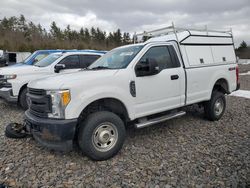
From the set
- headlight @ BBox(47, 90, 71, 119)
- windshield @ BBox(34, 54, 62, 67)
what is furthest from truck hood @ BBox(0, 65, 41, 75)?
headlight @ BBox(47, 90, 71, 119)

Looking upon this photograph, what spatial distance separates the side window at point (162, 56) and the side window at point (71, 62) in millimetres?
3999

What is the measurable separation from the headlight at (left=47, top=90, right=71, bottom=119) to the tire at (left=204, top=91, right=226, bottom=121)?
148 inches

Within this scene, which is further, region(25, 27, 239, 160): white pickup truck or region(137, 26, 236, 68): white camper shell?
region(137, 26, 236, 68): white camper shell

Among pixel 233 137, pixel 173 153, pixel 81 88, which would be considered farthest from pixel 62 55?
pixel 233 137

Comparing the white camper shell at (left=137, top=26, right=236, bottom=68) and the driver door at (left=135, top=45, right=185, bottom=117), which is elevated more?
the white camper shell at (left=137, top=26, right=236, bottom=68)

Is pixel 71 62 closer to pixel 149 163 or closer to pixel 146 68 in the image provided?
pixel 146 68

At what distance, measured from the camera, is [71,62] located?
756cm

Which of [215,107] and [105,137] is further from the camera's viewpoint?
[215,107]

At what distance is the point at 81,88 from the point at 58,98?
371 millimetres

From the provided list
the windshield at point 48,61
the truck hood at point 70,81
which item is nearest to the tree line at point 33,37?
the windshield at point 48,61

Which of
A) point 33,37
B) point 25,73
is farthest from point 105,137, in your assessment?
point 33,37

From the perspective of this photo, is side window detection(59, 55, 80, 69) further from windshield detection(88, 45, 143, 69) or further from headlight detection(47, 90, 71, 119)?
headlight detection(47, 90, 71, 119)

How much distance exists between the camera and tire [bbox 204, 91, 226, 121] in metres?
5.43

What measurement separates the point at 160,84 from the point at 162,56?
26.9 inches
